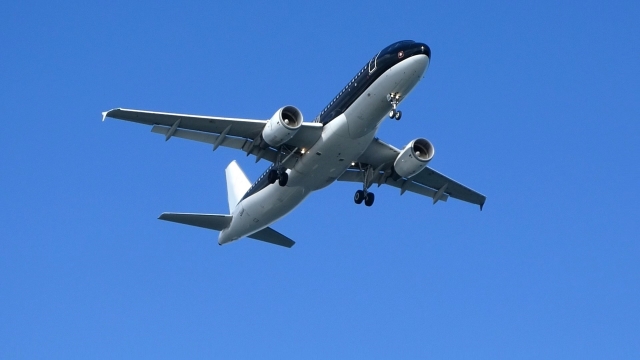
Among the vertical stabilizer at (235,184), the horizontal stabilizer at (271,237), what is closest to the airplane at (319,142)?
the horizontal stabilizer at (271,237)

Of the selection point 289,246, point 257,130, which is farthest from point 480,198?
point 257,130

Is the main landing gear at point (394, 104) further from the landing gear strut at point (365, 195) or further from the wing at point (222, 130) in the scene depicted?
the landing gear strut at point (365, 195)

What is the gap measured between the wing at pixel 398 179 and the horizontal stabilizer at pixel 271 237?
17.9ft

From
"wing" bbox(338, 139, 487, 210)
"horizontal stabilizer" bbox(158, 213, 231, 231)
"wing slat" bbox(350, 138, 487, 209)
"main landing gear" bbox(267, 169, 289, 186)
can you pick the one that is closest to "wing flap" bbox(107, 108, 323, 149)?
"main landing gear" bbox(267, 169, 289, 186)

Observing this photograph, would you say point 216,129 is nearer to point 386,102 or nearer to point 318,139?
point 318,139

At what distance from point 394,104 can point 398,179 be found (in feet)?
26.7

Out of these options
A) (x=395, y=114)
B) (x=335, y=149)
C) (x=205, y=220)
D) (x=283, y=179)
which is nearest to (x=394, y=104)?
(x=395, y=114)

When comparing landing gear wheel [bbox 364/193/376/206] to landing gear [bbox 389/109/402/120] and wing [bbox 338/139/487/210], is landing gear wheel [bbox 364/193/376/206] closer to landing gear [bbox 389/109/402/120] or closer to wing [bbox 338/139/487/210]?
wing [bbox 338/139/487/210]

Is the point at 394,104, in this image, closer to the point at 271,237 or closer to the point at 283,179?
the point at 283,179

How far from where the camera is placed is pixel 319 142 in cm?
4588

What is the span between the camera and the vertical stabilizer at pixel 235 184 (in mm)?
55691

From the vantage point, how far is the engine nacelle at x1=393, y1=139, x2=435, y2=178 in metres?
48.3

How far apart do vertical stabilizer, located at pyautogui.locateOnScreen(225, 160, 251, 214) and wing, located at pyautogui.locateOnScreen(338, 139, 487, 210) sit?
6.62 m

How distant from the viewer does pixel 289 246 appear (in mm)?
55312
